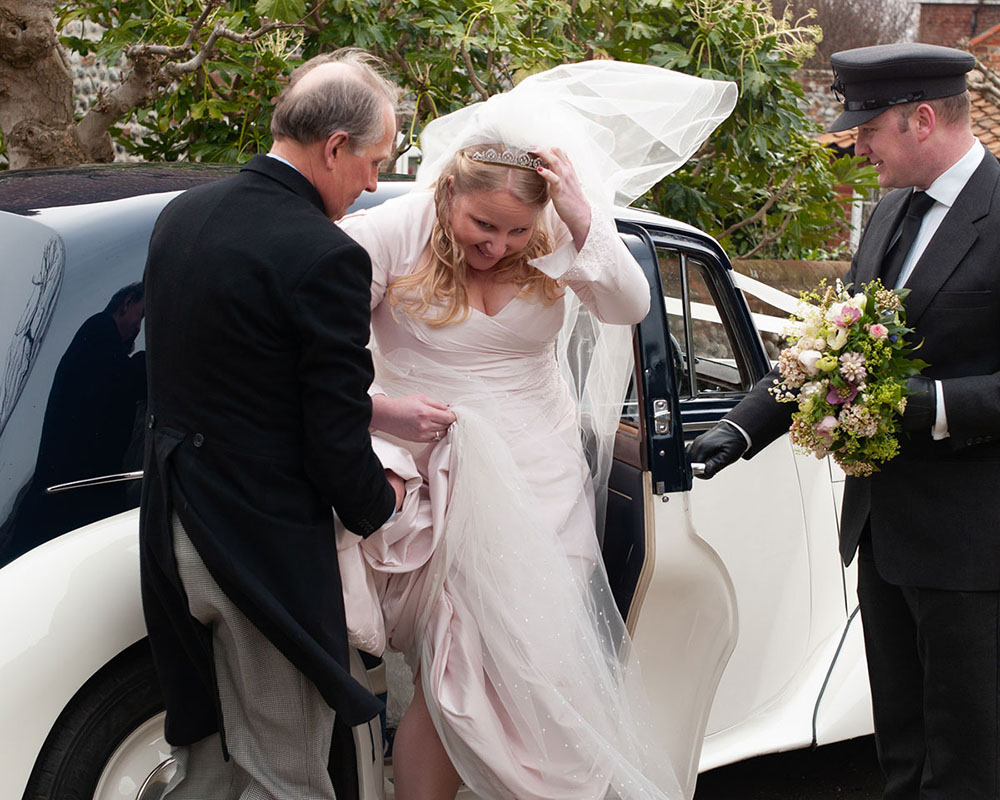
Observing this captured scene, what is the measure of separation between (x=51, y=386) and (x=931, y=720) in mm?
2328

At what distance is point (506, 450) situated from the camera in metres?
2.89

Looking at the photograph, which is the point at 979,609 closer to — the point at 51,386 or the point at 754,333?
the point at 754,333

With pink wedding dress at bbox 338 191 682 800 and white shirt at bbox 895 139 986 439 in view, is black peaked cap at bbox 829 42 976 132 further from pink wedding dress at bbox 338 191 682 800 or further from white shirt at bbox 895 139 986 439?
pink wedding dress at bbox 338 191 682 800

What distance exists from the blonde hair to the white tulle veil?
9 centimetres

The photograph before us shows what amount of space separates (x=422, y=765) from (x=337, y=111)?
1593 millimetres

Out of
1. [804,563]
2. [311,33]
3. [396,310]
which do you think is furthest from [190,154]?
[804,563]

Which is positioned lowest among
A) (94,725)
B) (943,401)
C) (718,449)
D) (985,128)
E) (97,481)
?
(985,128)

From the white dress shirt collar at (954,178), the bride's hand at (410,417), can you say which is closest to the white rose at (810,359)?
the white dress shirt collar at (954,178)

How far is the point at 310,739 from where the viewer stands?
2463 millimetres

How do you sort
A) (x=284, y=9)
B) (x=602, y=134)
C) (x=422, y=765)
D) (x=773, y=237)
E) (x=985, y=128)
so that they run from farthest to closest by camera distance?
(x=985, y=128) → (x=773, y=237) → (x=284, y=9) → (x=602, y=134) → (x=422, y=765)

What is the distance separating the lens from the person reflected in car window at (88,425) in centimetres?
246

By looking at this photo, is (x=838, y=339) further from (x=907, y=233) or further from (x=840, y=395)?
(x=907, y=233)

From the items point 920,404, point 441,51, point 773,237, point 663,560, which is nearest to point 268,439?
point 663,560

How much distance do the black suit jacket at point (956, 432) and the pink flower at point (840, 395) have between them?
0.68 feet
